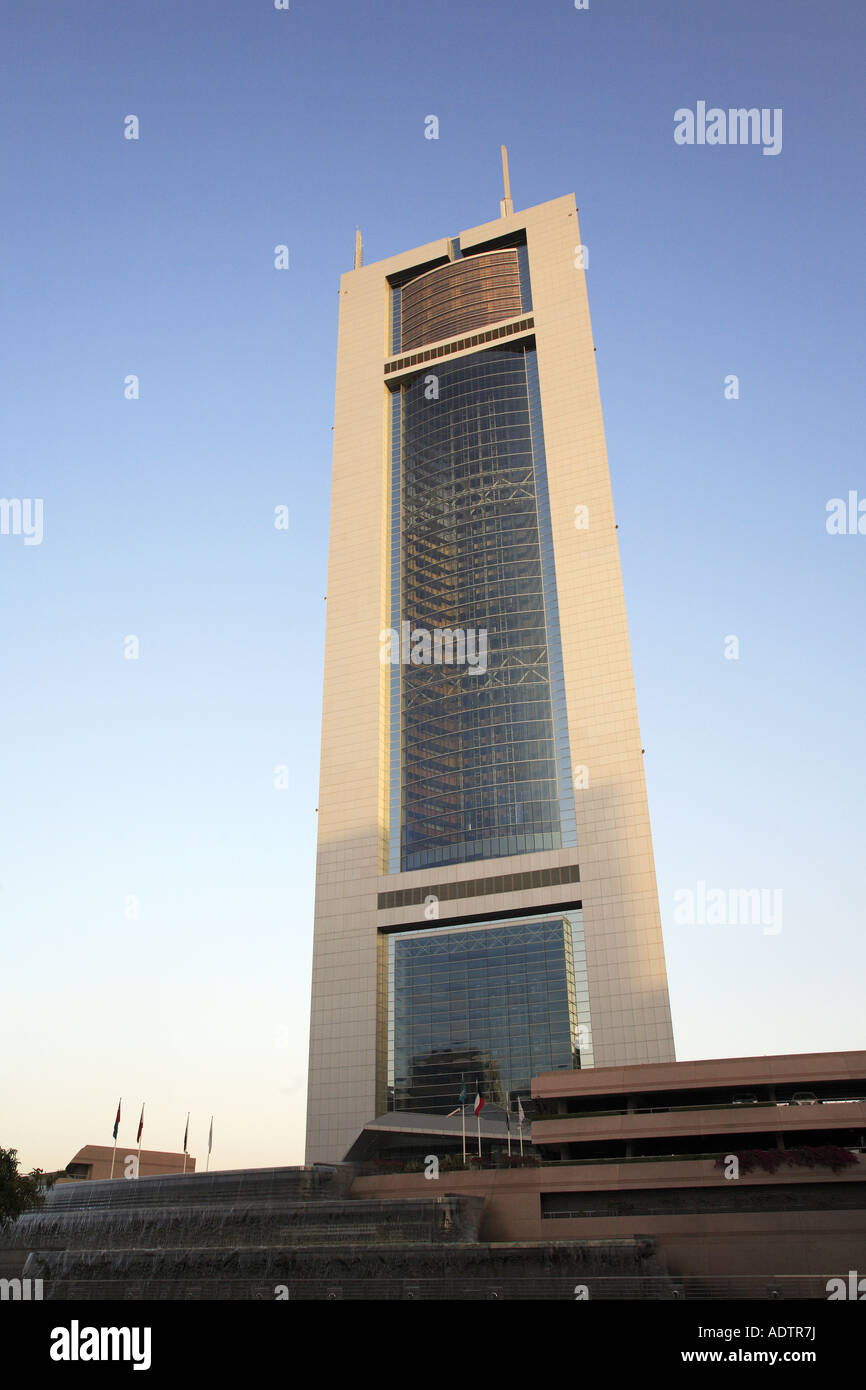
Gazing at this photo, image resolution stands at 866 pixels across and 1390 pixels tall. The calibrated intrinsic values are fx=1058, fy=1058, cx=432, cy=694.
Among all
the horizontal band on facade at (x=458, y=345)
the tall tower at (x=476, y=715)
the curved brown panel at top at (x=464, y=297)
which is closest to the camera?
the tall tower at (x=476, y=715)

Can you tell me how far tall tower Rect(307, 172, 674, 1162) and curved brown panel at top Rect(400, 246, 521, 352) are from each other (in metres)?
0.24

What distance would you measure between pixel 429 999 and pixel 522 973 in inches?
330

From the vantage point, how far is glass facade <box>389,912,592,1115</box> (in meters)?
78.3

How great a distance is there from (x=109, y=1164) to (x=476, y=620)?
75303 mm

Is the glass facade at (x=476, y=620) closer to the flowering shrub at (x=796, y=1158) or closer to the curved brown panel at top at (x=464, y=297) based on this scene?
the curved brown panel at top at (x=464, y=297)

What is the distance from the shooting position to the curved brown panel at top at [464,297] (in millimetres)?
110875

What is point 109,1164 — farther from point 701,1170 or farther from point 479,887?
point 701,1170

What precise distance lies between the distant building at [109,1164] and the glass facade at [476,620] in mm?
53859

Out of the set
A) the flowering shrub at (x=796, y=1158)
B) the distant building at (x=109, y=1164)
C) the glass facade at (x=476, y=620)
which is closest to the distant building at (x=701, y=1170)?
the flowering shrub at (x=796, y=1158)

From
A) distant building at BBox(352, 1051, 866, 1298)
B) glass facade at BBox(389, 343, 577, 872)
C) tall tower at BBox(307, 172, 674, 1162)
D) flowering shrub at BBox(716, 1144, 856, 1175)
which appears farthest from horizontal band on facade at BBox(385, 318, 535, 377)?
flowering shrub at BBox(716, 1144, 856, 1175)
